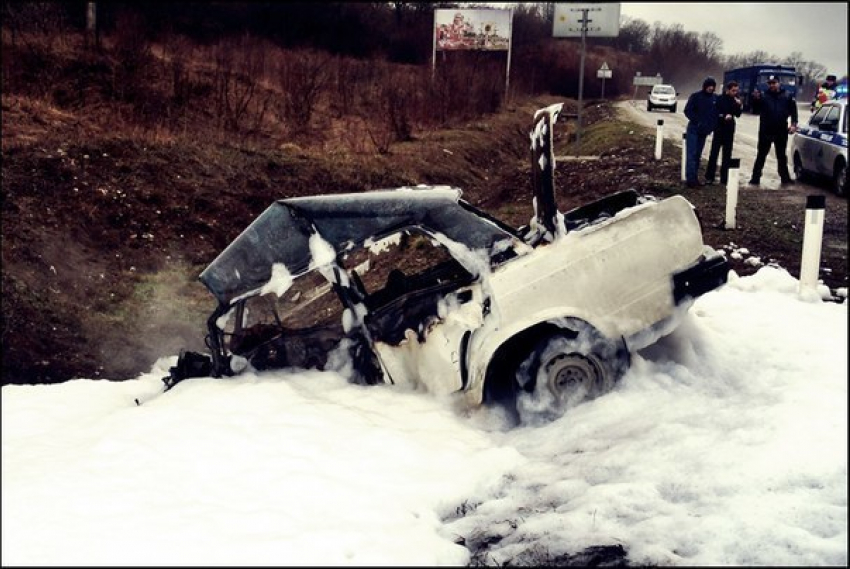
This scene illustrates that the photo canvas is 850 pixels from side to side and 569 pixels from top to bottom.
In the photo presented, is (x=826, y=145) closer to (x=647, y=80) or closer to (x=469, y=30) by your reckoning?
(x=647, y=80)

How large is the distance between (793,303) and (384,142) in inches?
475

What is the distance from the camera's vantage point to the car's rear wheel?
43.7ft

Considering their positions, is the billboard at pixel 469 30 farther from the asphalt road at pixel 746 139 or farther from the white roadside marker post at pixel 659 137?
the white roadside marker post at pixel 659 137

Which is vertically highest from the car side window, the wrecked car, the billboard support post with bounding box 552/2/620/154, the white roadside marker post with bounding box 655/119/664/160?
the billboard support post with bounding box 552/2/620/154

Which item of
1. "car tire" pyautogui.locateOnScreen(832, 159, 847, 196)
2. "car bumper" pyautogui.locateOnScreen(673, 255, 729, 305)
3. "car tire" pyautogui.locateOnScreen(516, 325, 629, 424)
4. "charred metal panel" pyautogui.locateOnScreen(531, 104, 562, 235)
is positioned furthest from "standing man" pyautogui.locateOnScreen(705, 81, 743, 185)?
"car tire" pyautogui.locateOnScreen(516, 325, 629, 424)

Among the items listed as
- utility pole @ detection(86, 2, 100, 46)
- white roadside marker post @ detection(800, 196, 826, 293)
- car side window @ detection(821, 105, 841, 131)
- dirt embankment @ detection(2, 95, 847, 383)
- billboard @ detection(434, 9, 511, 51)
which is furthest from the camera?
billboard @ detection(434, 9, 511, 51)

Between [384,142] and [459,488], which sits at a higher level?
[384,142]

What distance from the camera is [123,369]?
7.27m

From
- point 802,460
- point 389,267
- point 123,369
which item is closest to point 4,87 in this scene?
point 123,369

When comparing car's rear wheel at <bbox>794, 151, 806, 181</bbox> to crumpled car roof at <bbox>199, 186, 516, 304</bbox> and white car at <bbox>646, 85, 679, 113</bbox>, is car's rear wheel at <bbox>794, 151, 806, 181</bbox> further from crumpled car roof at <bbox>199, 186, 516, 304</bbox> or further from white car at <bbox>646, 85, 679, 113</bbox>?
crumpled car roof at <bbox>199, 186, 516, 304</bbox>

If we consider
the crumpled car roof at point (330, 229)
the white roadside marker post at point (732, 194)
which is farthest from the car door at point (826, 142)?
the crumpled car roof at point (330, 229)

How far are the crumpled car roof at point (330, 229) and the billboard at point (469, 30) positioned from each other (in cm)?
2382

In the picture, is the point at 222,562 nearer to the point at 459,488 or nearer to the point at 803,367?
the point at 459,488

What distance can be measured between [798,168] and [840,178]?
194 centimetres
